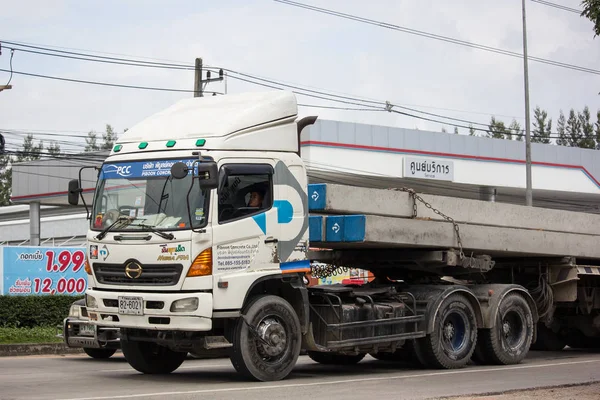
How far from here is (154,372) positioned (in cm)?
1320

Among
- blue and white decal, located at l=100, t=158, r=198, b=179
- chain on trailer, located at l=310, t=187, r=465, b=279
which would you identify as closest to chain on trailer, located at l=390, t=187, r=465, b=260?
chain on trailer, located at l=310, t=187, r=465, b=279

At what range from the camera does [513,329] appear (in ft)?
52.0

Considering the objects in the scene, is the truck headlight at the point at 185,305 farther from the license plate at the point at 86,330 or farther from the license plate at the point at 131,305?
the license plate at the point at 86,330

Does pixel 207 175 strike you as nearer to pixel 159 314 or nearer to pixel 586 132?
pixel 159 314

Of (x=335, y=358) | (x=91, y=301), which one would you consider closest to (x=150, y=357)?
(x=91, y=301)

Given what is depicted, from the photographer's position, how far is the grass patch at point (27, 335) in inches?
734

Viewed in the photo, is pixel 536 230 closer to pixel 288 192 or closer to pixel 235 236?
pixel 288 192

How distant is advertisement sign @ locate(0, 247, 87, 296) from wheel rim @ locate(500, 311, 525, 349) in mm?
10769

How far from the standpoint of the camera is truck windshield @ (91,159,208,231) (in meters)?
11.5

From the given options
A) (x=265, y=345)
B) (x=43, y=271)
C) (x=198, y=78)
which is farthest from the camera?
(x=198, y=78)

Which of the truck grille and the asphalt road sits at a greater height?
the truck grille

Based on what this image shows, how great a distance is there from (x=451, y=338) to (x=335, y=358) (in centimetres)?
195

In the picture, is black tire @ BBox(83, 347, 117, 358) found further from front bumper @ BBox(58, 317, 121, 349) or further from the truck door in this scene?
the truck door

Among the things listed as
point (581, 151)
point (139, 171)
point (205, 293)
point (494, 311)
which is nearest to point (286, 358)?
point (205, 293)
